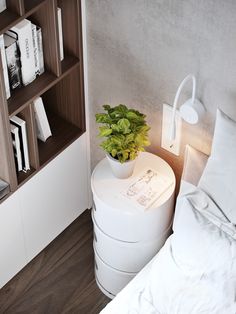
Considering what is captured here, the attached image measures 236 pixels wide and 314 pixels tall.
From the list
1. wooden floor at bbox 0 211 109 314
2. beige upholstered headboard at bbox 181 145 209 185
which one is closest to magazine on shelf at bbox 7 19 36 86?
beige upholstered headboard at bbox 181 145 209 185

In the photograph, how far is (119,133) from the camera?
7.18ft

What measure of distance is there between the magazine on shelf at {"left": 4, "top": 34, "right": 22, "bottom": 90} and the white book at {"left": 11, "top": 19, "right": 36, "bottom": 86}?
16mm

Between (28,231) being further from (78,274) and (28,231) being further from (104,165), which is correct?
(104,165)

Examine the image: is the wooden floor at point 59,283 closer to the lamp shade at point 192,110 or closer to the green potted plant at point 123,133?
the green potted plant at point 123,133

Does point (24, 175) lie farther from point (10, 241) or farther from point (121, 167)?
point (121, 167)

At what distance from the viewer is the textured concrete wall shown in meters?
2.00

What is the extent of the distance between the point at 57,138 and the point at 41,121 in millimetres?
146

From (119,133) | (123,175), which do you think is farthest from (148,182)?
(119,133)

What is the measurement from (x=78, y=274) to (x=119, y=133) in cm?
79

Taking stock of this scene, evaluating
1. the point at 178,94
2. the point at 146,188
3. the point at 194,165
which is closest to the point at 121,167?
the point at 146,188

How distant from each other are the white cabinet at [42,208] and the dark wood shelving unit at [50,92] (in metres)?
0.05

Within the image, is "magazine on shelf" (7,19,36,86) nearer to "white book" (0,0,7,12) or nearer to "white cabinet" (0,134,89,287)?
"white book" (0,0,7,12)

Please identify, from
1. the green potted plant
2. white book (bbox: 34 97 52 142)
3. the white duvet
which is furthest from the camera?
white book (bbox: 34 97 52 142)

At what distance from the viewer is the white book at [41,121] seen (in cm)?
240
